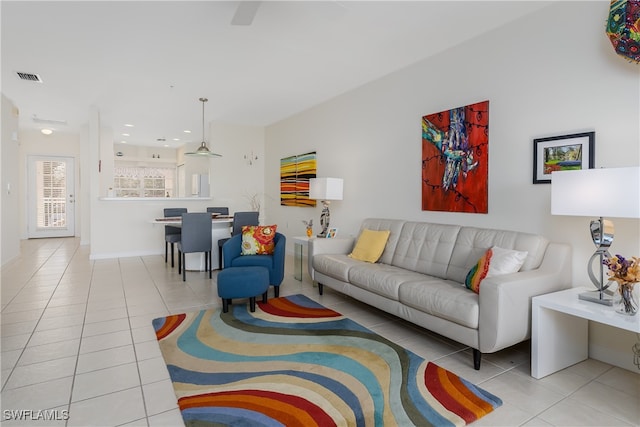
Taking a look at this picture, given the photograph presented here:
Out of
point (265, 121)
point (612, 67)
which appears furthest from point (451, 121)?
point (265, 121)

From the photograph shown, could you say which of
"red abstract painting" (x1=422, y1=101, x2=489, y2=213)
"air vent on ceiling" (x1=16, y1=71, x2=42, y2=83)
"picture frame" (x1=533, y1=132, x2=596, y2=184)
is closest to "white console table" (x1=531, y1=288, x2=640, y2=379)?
"picture frame" (x1=533, y1=132, x2=596, y2=184)

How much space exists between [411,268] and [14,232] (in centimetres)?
686

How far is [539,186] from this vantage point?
2.88 metres

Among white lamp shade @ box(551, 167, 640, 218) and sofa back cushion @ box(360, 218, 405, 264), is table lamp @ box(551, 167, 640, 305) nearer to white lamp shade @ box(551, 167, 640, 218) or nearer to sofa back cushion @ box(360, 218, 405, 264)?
white lamp shade @ box(551, 167, 640, 218)

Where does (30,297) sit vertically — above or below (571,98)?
below

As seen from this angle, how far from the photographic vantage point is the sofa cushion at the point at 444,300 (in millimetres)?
2346

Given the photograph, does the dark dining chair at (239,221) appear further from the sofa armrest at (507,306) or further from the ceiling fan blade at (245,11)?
the sofa armrest at (507,306)

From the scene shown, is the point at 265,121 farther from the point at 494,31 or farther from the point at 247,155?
the point at 494,31

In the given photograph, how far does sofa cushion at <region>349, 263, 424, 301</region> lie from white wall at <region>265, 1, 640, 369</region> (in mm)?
856

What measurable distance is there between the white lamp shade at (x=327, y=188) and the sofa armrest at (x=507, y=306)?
274 cm

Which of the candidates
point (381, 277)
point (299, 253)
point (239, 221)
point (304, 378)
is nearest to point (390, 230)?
point (381, 277)

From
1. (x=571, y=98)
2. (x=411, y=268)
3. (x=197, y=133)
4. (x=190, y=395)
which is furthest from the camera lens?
(x=197, y=133)

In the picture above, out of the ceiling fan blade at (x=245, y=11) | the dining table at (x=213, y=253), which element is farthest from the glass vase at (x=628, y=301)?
the dining table at (x=213, y=253)

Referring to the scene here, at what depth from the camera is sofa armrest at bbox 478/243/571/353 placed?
2.21 m
